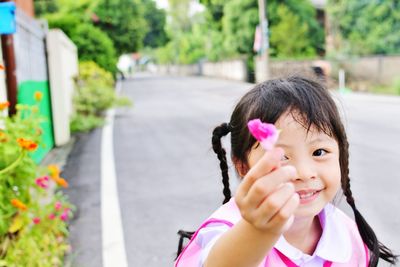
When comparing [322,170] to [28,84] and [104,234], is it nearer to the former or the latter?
[104,234]

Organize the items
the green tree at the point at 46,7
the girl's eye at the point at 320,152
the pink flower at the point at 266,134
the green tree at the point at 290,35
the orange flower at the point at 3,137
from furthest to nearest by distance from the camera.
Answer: the green tree at the point at 46,7 → the green tree at the point at 290,35 → the orange flower at the point at 3,137 → the girl's eye at the point at 320,152 → the pink flower at the point at 266,134

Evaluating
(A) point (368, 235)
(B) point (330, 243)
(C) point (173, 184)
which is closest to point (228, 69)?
(C) point (173, 184)

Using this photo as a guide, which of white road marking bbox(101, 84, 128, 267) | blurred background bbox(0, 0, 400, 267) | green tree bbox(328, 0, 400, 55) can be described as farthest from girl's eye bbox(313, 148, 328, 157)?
green tree bbox(328, 0, 400, 55)

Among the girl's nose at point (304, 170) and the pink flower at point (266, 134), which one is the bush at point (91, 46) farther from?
the pink flower at point (266, 134)

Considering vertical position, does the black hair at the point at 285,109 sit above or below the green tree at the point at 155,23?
below

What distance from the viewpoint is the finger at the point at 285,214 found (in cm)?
95

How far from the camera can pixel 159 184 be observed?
17.7 feet

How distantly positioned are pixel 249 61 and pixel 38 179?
30695mm

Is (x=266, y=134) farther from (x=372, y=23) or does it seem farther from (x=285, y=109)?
(x=372, y=23)

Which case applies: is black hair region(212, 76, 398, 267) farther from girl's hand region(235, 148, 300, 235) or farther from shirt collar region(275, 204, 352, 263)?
girl's hand region(235, 148, 300, 235)

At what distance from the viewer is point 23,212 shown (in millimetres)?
2961

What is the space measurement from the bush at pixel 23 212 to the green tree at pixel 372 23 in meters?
23.7

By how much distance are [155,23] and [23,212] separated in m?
49.2

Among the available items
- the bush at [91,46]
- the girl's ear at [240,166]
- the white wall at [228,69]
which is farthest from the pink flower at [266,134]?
the white wall at [228,69]
